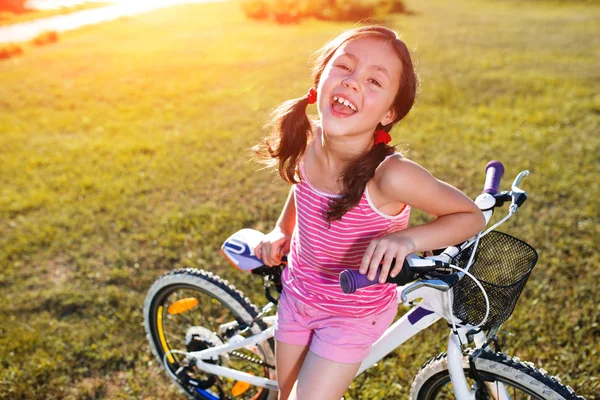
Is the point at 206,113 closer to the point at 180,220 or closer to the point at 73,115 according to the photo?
the point at 73,115

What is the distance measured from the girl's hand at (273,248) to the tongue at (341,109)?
719 millimetres

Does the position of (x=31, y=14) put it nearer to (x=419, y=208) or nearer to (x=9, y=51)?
(x=9, y=51)

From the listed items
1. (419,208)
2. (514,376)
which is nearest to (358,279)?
(419,208)

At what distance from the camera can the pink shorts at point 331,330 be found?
1982mm

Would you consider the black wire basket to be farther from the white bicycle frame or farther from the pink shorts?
the pink shorts

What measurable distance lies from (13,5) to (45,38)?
6.37 meters

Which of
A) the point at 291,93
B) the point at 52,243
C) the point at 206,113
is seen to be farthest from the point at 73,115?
the point at 52,243

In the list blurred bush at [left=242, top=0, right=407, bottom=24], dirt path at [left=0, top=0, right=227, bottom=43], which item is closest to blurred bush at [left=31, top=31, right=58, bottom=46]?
dirt path at [left=0, top=0, right=227, bottom=43]

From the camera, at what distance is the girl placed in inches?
71.3

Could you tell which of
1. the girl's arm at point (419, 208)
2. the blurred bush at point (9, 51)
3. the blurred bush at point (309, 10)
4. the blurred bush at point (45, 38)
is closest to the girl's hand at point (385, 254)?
the girl's arm at point (419, 208)

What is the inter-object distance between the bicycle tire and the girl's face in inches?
38.9

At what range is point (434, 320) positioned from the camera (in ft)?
6.61

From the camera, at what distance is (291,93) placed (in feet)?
26.1

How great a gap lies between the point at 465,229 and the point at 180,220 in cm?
332
